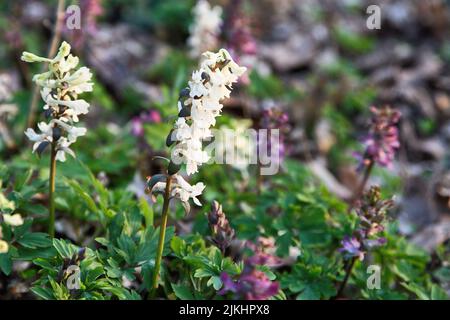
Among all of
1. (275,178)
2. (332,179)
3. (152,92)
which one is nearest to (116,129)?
(152,92)

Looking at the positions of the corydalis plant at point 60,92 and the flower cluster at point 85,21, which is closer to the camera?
the corydalis plant at point 60,92

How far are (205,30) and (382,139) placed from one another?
2286 mm

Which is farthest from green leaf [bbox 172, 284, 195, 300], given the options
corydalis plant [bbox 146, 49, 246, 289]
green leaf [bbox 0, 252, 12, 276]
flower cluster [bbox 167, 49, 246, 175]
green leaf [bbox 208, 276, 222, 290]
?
green leaf [bbox 0, 252, 12, 276]

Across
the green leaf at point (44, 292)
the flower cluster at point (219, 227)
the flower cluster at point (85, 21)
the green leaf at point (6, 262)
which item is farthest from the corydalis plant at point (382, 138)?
the flower cluster at point (85, 21)

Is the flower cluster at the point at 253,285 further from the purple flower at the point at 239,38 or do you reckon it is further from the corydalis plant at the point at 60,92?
the purple flower at the point at 239,38

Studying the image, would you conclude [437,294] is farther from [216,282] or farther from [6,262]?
[6,262]

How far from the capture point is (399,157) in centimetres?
604

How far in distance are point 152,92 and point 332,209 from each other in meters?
2.69

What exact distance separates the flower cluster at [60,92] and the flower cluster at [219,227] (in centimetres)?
86

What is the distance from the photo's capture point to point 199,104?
2674mm

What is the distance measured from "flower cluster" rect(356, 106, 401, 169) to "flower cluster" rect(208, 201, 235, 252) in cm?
133

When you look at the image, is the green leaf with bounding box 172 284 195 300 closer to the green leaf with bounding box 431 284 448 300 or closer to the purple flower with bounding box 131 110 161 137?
the green leaf with bounding box 431 284 448 300

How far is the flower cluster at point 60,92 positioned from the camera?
9.18ft

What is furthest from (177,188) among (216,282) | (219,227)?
(216,282)
